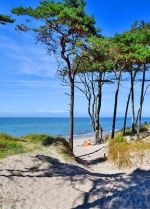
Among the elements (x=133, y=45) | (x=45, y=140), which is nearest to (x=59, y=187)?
(x=45, y=140)

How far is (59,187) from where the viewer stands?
1568 cm

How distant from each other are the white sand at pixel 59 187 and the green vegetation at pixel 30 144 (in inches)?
35.0

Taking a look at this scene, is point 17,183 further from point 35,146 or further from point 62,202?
point 35,146

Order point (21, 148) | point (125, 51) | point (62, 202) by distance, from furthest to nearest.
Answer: point (125, 51), point (21, 148), point (62, 202)

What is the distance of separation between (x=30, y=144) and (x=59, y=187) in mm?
6962

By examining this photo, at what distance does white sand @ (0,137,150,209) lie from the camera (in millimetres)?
12664

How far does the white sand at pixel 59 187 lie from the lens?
12664 mm

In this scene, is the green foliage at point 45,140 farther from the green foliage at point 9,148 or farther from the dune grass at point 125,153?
the dune grass at point 125,153

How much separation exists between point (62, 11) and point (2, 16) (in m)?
7.87

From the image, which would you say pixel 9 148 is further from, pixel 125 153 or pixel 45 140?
pixel 125 153

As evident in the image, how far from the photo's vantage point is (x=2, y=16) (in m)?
15.9

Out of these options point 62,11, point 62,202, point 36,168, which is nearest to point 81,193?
point 62,202

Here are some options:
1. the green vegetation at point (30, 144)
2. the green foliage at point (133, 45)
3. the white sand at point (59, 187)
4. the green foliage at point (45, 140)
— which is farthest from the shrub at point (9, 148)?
the green foliage at point (133, 45)

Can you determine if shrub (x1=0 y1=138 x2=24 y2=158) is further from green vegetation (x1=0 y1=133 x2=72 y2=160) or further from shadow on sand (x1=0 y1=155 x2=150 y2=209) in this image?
shadow on sand (x1=0 y1=155 x2=150 y2=209)
